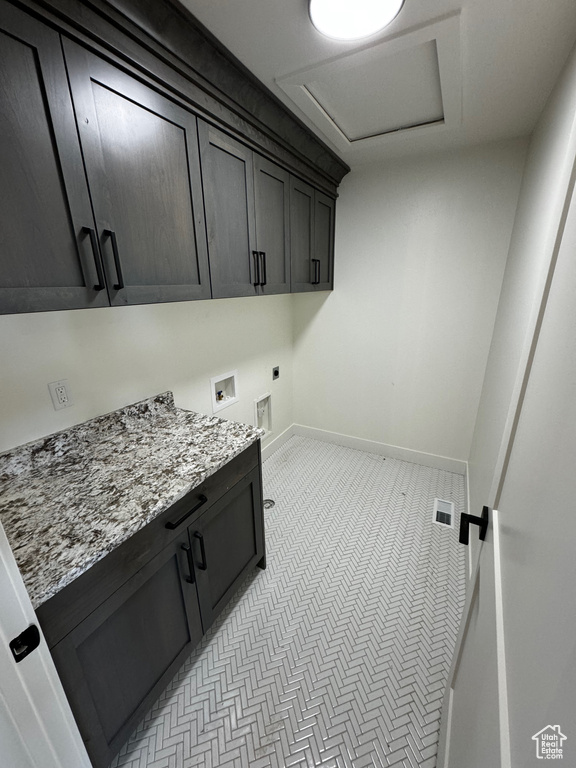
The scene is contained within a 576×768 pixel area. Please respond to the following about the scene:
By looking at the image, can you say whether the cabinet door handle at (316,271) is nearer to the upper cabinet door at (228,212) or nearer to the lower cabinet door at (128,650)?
the upper cabinet door at (228,212)

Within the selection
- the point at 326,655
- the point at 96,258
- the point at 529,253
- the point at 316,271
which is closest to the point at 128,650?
the point at 326,655

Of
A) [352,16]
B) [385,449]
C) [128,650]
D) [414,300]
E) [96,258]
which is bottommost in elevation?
[385,449]

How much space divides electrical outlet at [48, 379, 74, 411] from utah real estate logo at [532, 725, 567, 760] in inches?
60.2

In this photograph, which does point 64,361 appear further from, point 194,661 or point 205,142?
point 194,661

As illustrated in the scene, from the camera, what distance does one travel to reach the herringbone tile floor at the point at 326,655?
1.06 metres

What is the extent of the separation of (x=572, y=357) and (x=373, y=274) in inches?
86.2

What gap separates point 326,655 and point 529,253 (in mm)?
2006

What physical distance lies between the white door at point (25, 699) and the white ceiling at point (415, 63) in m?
1.67

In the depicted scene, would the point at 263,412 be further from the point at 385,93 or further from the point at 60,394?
the point at 385,93

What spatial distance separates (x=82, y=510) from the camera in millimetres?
916

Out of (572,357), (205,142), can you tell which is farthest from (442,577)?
(205,142)

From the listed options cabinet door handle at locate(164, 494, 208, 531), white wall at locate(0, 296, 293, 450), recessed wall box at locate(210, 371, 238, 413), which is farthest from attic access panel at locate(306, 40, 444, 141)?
cabinet door handle at locate(164, 494, 208, 531)

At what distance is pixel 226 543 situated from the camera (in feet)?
4.38

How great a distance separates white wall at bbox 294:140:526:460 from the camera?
6.59 ft
